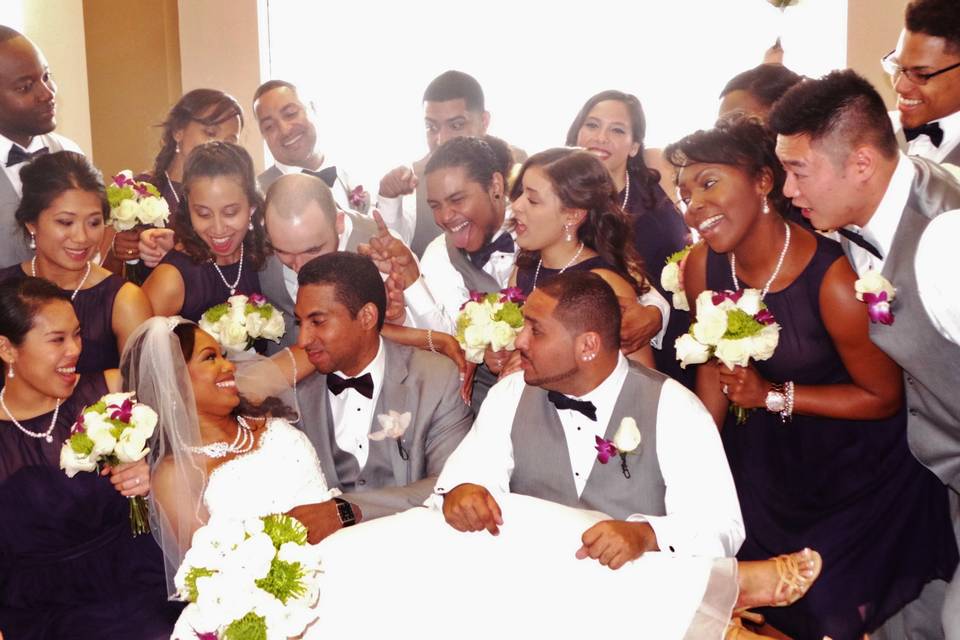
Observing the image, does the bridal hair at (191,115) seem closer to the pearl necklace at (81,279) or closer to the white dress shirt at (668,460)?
the pearl necklace at (81,279)

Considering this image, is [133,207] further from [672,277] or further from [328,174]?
[672,277]

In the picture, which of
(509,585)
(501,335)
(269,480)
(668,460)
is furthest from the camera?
(501,335)

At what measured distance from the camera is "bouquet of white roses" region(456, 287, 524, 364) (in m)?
4.55

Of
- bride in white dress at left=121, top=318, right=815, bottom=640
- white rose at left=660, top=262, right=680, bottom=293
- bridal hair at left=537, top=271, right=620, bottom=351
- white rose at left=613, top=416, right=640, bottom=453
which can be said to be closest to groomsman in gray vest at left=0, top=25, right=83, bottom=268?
bride in white dress at left=121, top=318, right=815, bottom=640

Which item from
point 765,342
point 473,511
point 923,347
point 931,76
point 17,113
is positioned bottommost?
point 473,511

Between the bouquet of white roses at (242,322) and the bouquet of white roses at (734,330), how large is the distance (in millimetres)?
2067

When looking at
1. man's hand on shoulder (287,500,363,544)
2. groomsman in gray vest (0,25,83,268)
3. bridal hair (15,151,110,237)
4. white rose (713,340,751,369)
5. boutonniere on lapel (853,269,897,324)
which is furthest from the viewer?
groomsman in gray vest (0,25,83,268)

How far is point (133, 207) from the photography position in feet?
17.6

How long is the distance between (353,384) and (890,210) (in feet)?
7.44

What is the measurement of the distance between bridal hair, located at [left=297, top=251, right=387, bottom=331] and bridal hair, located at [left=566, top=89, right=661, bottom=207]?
5.49ft

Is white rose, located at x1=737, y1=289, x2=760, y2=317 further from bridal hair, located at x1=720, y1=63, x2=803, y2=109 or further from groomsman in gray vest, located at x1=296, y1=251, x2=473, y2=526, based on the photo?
bridal hair, located at x1=720, y1=63, x2=803, y2=109

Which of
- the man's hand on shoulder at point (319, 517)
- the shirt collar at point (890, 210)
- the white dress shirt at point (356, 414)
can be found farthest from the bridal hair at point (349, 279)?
the shirt collar at point (890, 210)

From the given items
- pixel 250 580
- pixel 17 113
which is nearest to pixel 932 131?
pixel 250 580

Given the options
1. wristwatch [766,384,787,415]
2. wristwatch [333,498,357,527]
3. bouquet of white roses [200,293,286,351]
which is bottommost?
wristwatch [333,498,357,527]
